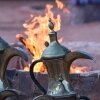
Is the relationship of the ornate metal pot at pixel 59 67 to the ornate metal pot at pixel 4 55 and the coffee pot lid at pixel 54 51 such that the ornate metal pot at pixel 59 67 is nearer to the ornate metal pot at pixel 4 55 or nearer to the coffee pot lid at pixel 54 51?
the coffee pot lid at pixel 54 51

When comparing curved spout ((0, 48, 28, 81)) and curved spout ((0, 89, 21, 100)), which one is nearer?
curved spout ((0, 89, 21, 100))

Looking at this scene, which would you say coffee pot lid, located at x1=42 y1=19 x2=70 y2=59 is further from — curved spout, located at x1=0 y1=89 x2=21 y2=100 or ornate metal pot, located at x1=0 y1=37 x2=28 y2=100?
curved spout, located at x1=0 y1=89 x2=21 y2=100

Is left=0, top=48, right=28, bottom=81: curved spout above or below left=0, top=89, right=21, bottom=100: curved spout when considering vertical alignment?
above

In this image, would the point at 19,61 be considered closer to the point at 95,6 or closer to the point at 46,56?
the point at 46,56

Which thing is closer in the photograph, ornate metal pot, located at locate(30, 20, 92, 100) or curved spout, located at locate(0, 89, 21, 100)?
curved spout, located at locate(0, 89, 21, 100)

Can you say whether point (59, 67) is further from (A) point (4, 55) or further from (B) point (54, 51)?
(A) point (4, 55)

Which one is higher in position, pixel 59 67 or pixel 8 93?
pixel 59 67

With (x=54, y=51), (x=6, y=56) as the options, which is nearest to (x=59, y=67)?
(x=54, y=51)

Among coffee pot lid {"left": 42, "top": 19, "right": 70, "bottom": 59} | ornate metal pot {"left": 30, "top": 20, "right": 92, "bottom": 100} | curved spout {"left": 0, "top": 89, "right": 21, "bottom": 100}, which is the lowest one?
curved spout {"left": 0, "top": 89, "right": 21, "bottom": 100}

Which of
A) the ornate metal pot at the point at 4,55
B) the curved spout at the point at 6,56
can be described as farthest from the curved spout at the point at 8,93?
the curved spout at the point at 6,56

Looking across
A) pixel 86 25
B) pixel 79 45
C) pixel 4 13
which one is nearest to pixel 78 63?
pixel 79 45

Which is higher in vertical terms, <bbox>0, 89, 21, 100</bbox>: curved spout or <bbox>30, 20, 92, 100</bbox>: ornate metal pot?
<bbox>30, 20, 92, 100</bbox>: ornate metal pot

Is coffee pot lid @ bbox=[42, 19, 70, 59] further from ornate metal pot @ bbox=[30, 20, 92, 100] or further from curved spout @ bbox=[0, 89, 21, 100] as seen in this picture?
curved spout @ bbox=[0, 89, 21, 100]

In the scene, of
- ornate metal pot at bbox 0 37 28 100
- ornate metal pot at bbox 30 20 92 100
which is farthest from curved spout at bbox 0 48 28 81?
ornate metal pot at bbox 30 20 92 100
